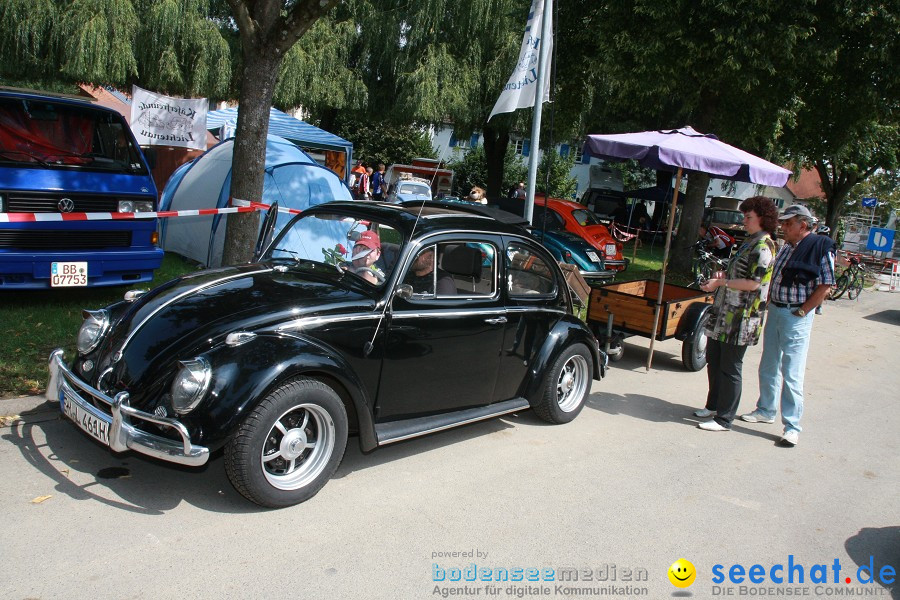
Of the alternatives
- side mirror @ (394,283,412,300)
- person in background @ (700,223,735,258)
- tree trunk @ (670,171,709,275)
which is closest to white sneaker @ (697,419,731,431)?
side mirror @ (394,283,412,300)

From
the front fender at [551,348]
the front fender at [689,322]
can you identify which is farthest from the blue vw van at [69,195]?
the front fender at [689,322]

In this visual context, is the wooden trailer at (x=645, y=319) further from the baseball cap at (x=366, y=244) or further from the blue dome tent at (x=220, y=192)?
the blue dome tent at (x=220, y=192)

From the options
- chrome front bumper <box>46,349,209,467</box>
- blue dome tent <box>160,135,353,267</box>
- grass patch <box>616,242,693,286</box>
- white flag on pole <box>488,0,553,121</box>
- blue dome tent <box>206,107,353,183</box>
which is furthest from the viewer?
blue dome tent <box>206,107,353,183</box>

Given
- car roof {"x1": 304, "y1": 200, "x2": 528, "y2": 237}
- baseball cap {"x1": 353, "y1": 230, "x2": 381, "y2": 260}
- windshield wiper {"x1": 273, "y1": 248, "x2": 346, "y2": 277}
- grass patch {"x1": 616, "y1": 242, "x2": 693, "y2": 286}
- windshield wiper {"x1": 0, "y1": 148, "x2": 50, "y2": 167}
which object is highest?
windshield wiper {"x1": 0, "y1": 148, "x2": 50, "y2": 167}

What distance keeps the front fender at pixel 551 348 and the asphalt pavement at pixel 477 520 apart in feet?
1.37

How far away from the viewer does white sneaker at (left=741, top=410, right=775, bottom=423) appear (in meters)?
6.41

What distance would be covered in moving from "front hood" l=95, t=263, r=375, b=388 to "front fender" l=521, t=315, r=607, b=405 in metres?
1.68

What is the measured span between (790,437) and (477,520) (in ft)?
10.9

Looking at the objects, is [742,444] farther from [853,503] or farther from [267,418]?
[267,418]

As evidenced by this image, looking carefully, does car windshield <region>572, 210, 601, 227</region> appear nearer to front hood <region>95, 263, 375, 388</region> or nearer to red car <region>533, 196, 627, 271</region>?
red car <region>533, 196, 627, 271</region>

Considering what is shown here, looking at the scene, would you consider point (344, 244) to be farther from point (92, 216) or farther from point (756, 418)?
point (756, 418)

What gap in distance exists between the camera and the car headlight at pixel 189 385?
3.55m

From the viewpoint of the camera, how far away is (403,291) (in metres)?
4.42

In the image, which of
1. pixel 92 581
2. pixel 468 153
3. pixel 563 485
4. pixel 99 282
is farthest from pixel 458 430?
pixel 468 153
